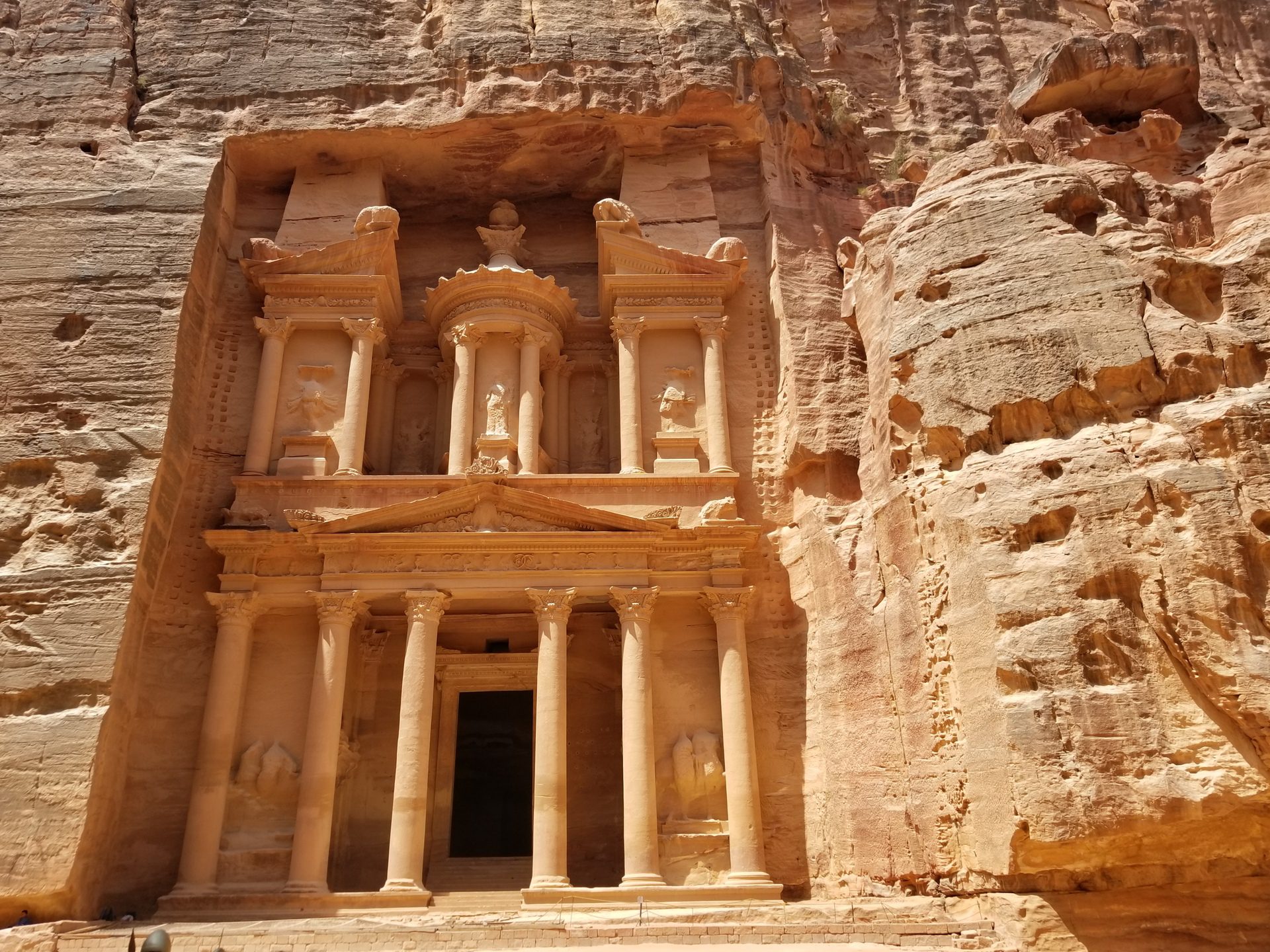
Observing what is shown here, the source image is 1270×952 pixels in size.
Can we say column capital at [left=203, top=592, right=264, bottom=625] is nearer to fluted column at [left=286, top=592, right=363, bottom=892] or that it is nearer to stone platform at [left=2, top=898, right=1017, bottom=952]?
fluted column at [left=286, top=592, right=363, bottom=892]

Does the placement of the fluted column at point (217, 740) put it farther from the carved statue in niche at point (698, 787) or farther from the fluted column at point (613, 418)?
the fluted column at point (613, 418)

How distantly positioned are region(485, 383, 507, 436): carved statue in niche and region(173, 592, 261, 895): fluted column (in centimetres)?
382

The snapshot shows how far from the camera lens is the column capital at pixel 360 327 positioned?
15344 mm

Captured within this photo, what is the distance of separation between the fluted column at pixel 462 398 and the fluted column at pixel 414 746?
7.01 feet

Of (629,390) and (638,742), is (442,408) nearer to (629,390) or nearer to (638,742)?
(629,390)

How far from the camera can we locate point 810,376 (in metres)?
14.4

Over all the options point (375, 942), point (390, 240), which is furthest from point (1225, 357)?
point (390, 240)

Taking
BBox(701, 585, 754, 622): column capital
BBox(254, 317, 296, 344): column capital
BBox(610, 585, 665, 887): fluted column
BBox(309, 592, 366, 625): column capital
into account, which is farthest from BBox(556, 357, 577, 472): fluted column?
BBox(254, 317, 296, 344): column capital

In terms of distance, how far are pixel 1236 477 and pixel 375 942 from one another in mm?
8680

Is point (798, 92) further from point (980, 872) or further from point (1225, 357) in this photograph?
point (980, 872)

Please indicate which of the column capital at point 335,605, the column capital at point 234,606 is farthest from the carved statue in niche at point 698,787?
the column capital at point 234,606

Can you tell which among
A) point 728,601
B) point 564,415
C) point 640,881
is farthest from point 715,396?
point 640,881

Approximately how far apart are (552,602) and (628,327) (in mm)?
4486

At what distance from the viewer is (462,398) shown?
15.0 m
